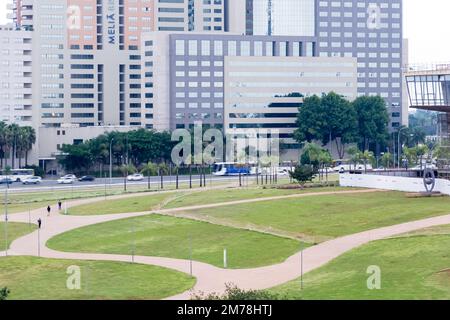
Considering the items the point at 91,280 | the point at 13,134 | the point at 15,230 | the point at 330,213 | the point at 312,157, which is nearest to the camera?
the point at 91,280

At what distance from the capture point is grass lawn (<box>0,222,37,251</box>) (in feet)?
252

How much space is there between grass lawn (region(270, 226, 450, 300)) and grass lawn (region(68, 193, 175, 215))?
40787 mm

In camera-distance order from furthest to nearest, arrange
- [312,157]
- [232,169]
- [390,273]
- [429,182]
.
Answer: [232,169], [312,157], [429,182], [390,273]

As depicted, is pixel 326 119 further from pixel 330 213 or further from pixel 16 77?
pixel 330 213

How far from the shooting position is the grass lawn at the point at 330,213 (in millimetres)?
71438

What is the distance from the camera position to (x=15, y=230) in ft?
270

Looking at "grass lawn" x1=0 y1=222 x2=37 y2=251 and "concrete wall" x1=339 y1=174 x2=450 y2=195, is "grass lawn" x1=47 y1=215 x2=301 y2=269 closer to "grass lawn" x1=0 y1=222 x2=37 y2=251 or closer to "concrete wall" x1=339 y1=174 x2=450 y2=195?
"grass lawn" x1=0 y1=222 x2=37 y2=251

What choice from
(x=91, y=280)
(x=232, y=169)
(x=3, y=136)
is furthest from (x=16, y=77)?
(x=91, y=280)

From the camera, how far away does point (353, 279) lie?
50094mm

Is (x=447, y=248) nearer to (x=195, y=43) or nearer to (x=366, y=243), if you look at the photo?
(x=366, y=243)

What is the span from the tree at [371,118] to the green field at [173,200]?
82174 mm

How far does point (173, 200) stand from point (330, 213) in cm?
2854
